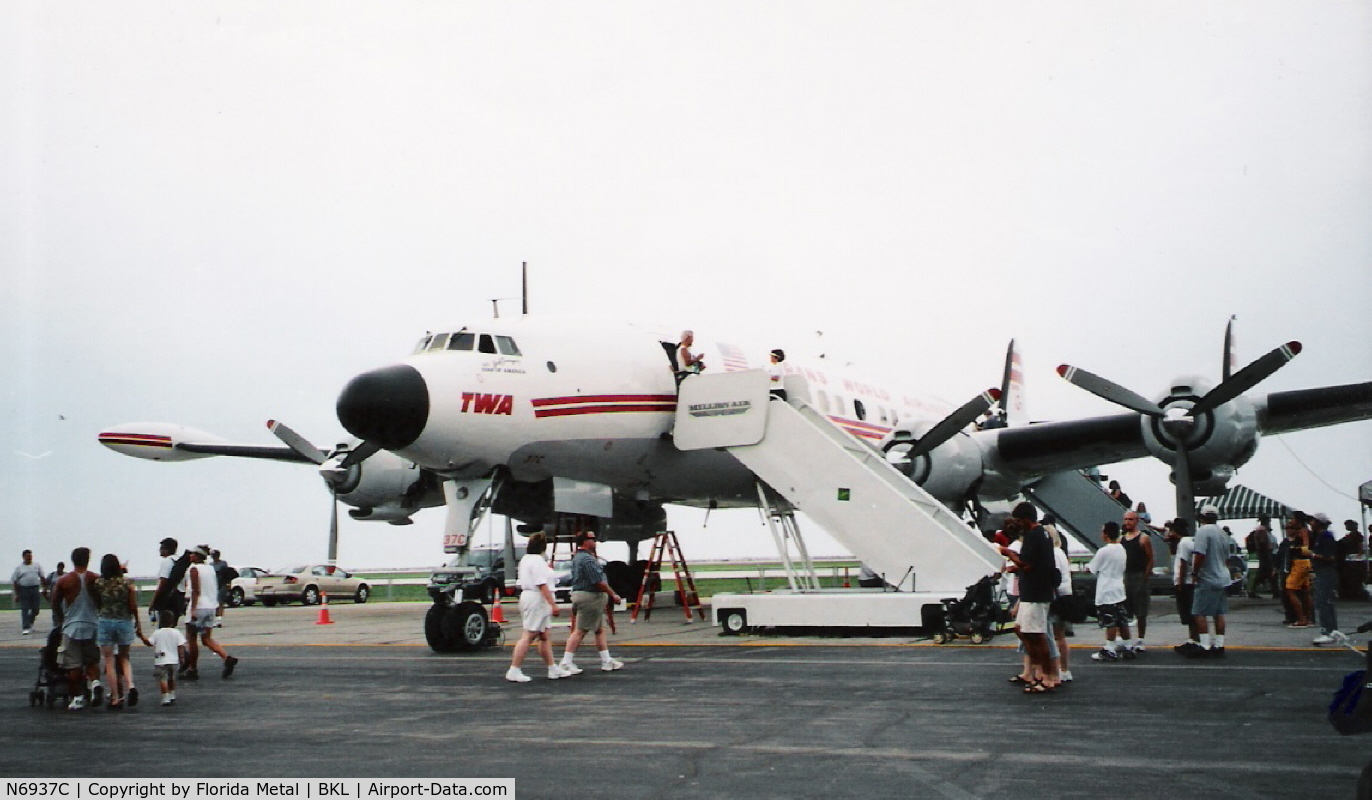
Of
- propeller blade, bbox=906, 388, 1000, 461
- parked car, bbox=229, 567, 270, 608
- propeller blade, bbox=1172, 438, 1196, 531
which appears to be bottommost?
parked car, bbox=229, 567, 270, 608

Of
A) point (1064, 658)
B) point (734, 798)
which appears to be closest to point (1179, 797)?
point (734, 798)

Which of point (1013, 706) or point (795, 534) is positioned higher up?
point (795, 534)

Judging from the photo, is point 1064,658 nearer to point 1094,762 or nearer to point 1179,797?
point 1094,762

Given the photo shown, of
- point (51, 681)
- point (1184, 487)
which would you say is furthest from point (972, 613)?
point (51, 681)

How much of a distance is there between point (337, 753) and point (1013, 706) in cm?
520

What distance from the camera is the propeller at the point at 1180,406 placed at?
59.4 feet

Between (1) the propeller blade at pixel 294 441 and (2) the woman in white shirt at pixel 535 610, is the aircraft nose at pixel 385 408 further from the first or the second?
(1) the propeller blade at pixel 294 441

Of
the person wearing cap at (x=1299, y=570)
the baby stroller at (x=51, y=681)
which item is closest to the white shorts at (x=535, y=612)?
the baby stroller at (x=51, y=681)

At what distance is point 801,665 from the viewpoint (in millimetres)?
12648

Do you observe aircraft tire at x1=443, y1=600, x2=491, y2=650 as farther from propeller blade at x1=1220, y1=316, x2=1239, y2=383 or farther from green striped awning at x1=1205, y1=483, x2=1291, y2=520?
green striped awning at x1=1205, y1=483, x2=1291, y2=520

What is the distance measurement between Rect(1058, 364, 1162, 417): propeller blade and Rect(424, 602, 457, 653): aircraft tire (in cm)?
1051

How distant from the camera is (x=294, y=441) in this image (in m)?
22.1

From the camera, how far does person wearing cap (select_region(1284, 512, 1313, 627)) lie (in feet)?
49.1

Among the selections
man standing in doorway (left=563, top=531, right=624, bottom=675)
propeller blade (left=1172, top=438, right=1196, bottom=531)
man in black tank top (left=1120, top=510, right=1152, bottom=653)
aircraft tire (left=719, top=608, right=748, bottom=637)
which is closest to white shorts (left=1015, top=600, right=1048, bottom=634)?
man in black tank top (left=1120, top=510, right=1152, bottom=653)
